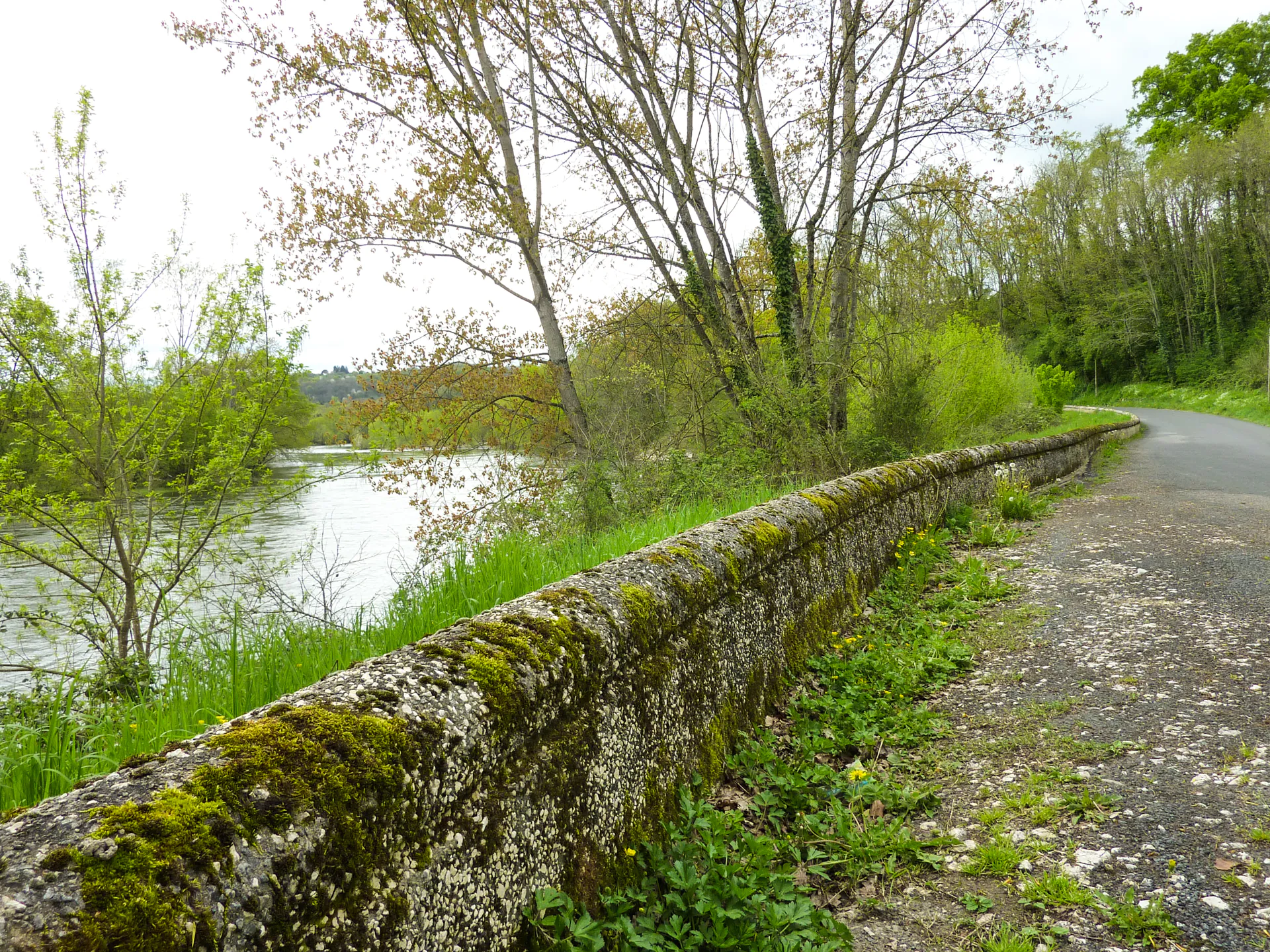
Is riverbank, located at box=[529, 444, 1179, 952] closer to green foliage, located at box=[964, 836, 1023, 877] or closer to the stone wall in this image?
green foliage, located at box=[964, 836, 1023, 877]

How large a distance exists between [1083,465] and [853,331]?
707 cm

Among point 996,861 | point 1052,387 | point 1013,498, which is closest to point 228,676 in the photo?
point 996,861

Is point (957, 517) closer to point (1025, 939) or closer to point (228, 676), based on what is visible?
point (1025, 939)

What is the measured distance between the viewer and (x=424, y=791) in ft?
4.99

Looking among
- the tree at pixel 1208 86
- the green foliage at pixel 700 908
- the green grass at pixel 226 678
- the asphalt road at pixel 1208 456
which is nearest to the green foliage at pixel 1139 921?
the green foliage at pixel 700 908

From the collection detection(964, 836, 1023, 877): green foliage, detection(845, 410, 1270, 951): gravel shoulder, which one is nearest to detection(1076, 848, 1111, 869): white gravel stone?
detection(845, 410, 1270, 951): gravel shoulder

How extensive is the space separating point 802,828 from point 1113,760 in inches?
56.8

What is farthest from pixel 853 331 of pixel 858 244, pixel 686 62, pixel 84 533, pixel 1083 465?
pixel 84 533

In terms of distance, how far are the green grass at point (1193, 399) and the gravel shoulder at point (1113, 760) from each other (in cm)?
2559

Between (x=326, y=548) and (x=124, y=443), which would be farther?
(x=326, y=548)

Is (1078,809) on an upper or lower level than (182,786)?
lower

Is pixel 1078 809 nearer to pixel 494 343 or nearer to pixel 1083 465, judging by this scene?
pixel 494 343

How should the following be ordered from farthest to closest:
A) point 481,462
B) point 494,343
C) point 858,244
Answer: point 481,462, point 494,343, point 858,244

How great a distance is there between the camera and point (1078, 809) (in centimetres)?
→ 264
